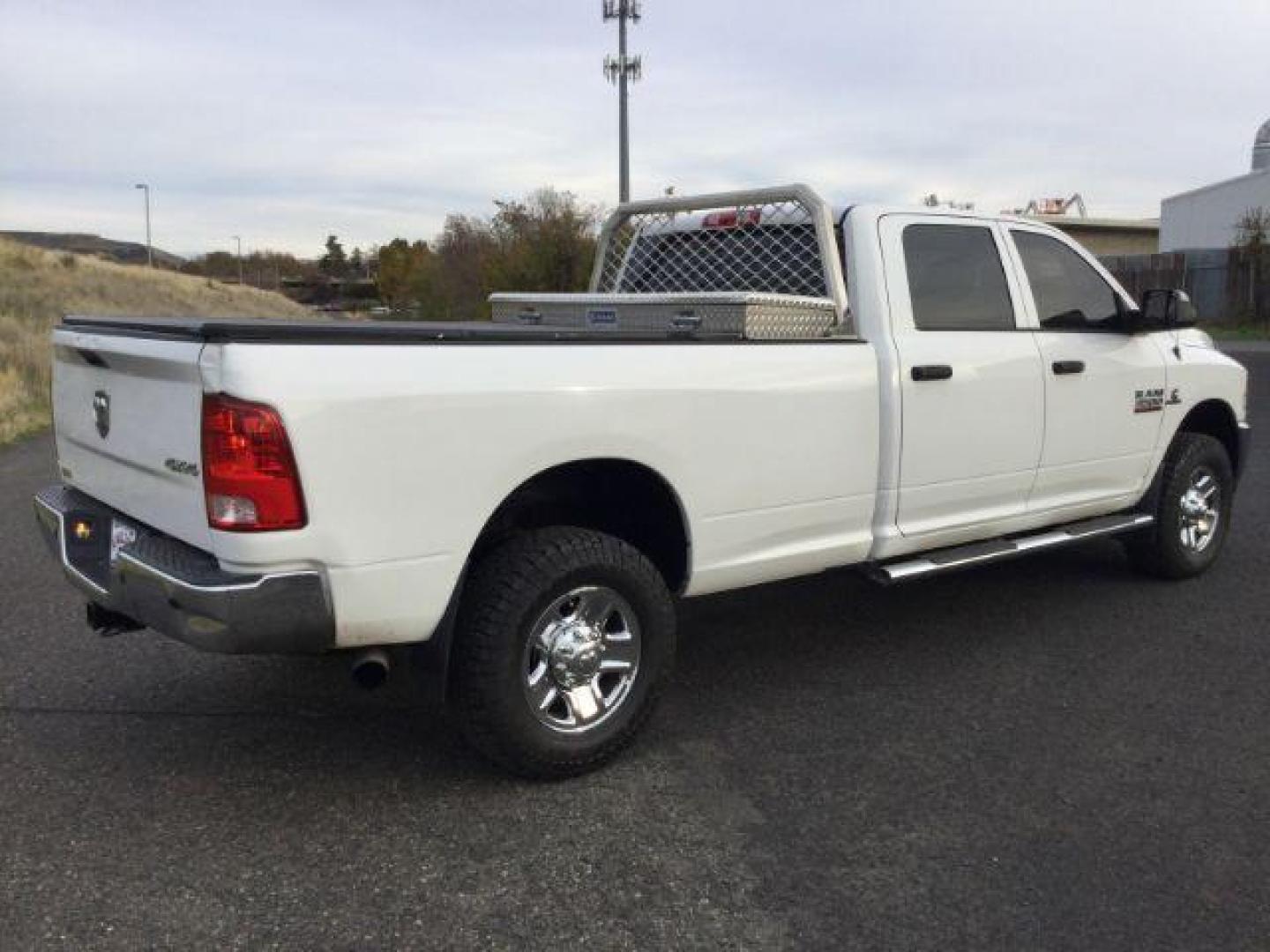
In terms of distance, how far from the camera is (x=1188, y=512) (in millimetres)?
6129

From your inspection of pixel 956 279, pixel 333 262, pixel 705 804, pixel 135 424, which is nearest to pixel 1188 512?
pixel 956 279

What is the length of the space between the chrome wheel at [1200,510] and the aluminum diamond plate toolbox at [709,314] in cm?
276

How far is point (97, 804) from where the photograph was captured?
3537 millimetres

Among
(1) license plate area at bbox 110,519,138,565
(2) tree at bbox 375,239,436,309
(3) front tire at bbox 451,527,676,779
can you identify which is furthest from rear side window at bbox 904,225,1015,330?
(2) tree at bbox 375,239,436,309

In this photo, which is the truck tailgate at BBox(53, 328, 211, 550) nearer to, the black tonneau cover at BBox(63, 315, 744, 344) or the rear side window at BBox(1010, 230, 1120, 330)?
the black tonneau cover at BBox(63, 315, 744, 344)

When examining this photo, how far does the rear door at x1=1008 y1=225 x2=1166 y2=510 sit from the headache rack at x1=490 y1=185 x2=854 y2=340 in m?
1.11

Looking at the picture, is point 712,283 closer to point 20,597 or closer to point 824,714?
point 824,714

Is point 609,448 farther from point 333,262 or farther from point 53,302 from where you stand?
point 333,262

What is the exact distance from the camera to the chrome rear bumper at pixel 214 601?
3061 mm

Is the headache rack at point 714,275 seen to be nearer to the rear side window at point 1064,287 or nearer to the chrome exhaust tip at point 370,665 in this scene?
the rear side window at point 1064,287

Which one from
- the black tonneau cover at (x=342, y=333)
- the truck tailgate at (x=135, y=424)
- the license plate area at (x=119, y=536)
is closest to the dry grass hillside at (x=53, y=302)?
the truck tailgate at (x=135, y=424)

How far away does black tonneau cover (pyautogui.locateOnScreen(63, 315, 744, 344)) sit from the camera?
3.06 metres

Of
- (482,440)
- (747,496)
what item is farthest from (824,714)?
(482,440)

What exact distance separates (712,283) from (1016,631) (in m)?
2.13
